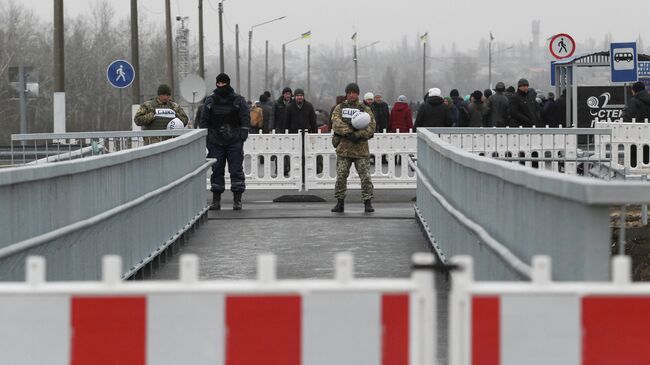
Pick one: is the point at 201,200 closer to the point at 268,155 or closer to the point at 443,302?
the point at 443,302

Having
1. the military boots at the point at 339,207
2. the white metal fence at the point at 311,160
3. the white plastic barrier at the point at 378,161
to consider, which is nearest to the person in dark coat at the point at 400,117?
the white plastic barrier at the point at 378,161

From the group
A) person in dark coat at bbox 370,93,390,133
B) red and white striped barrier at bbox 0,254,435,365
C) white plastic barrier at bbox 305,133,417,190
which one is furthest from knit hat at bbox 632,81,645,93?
red and white striped barrier at bbox 0,254,435,365

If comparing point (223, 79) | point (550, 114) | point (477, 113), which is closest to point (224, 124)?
point (223, 79)

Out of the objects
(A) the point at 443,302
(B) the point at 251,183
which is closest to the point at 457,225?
(A) the point at 443,302

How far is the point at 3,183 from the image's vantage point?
8172mm

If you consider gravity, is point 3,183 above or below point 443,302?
above

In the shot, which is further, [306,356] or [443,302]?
[443,302]

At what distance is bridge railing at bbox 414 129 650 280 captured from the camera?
555 cm

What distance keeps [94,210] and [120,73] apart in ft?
87.0

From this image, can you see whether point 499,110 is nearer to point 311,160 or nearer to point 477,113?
point 477,113

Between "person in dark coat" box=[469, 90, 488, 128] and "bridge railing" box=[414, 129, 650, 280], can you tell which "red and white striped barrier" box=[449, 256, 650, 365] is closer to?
"bridge railing" box=[414, 129, 650, 280]

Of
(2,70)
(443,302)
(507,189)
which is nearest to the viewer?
(507,189)

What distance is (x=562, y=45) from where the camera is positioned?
31453 mm

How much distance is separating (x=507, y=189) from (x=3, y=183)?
2.37m
